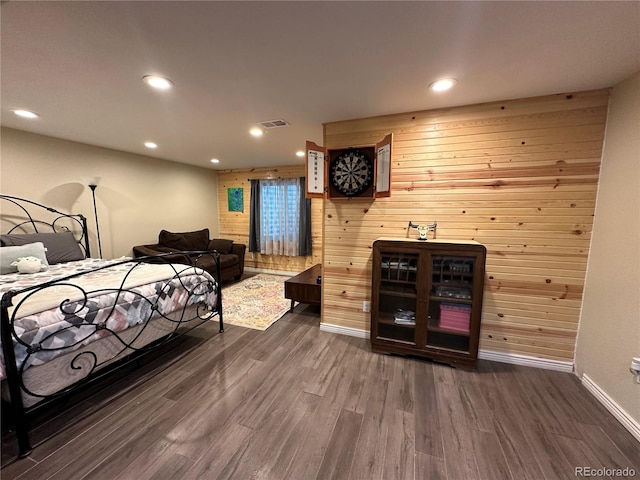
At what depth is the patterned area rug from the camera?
334 cm

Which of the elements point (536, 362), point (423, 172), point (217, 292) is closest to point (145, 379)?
point (217, 292)

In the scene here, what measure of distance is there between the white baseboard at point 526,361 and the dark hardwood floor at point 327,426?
65 mm

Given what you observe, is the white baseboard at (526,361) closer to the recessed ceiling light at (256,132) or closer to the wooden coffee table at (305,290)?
the wooden coffee table at (305,290)

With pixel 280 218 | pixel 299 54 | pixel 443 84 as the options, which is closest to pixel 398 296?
pixel 443 84

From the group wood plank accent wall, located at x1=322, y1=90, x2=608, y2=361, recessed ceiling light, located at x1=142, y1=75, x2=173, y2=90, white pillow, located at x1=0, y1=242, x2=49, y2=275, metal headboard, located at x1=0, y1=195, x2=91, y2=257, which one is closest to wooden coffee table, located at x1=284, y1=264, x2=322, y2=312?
wood plank accent wall, located at x1=322, y1=90, x2=608, y2=361

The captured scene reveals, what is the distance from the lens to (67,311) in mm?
1656

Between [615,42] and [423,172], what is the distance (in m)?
1.36

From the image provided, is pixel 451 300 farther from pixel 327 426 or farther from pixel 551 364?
pixel 327 426

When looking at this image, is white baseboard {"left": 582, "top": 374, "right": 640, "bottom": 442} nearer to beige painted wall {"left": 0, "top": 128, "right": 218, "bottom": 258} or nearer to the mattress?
the mattress

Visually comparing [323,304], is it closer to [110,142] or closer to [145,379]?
[145,379]

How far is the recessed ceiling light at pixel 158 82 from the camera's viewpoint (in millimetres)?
1874

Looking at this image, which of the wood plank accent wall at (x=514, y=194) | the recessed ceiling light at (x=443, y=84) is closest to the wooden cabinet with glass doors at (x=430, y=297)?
the wood plank accent wall at (x=514, y=194)

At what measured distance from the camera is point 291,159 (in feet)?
16.1

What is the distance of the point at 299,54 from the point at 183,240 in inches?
170
